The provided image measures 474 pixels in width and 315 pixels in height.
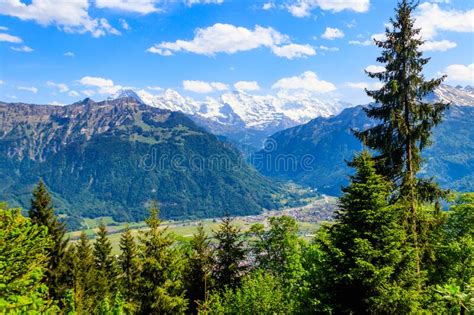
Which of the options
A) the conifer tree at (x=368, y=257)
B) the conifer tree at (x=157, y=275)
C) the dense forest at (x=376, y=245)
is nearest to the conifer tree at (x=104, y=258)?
the dense forest at (x=376, y=245)

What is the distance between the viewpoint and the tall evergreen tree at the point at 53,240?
43.9 meters

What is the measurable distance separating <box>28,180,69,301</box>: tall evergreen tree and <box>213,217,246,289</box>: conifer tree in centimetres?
1780

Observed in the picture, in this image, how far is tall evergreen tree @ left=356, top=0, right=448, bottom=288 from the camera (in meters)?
25.3

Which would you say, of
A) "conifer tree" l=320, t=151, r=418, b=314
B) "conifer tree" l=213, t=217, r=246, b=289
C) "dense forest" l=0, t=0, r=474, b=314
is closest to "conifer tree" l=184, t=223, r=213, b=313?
"conifer tree" l=213, t=217, r=246, b=289

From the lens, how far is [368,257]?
65.9 feet

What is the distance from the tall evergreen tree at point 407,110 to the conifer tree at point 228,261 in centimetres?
2750

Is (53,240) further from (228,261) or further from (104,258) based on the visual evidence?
(104,258)

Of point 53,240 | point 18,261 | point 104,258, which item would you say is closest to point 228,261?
point 53,240

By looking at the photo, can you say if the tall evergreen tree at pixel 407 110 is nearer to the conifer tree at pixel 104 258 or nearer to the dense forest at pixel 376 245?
the dense forest at pixel 376 245

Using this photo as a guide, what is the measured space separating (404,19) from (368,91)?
5.02 meters

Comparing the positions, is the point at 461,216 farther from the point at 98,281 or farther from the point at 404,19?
the point at 98,281

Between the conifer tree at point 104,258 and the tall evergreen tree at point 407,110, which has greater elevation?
the tall evergreen tree at point 407,110

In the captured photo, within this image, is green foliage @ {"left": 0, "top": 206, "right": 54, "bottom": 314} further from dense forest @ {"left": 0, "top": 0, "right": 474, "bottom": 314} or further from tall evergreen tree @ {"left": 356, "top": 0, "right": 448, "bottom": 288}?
tall evergreen tree @ {"left": 356, "top": 0, "right": 448, "bottom": 288}

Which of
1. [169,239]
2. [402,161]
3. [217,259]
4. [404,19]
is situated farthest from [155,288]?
[404,19]
